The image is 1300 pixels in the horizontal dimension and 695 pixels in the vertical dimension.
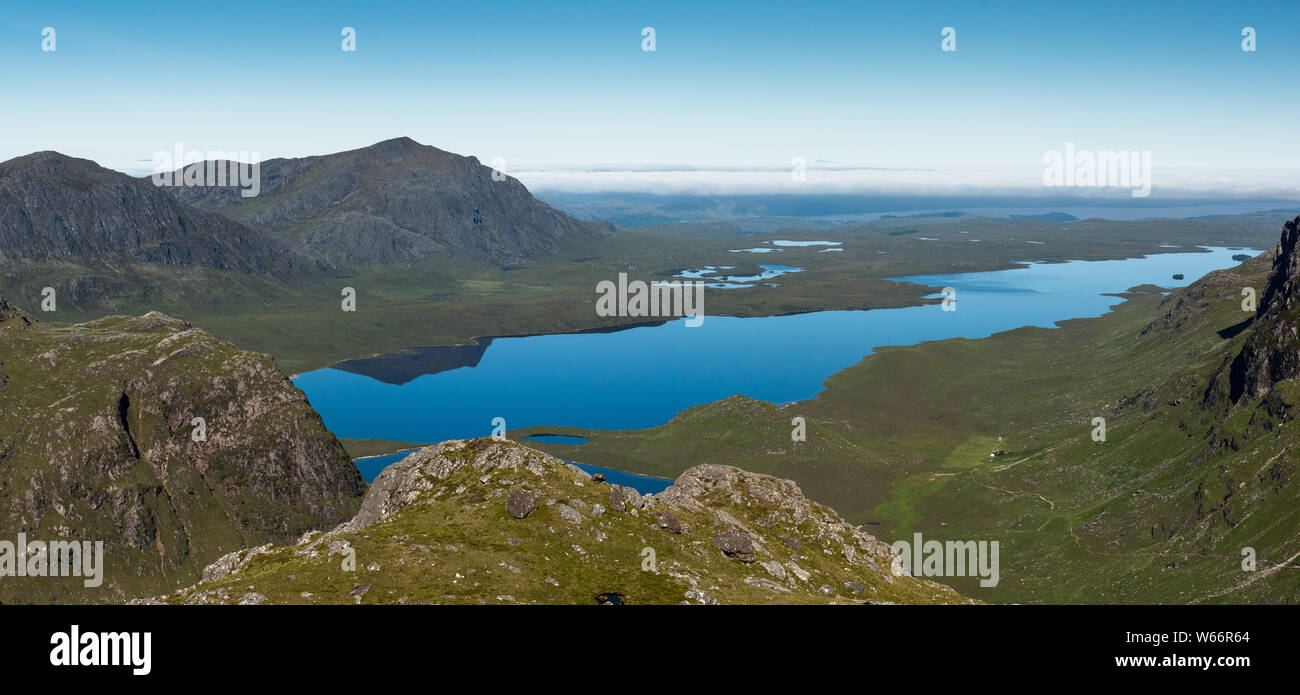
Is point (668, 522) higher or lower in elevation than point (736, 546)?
higher

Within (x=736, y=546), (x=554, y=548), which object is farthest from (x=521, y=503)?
(x=736, y=546)

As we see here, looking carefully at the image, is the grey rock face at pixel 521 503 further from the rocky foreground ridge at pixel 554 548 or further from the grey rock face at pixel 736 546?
the grey rock face at pixel 736 546

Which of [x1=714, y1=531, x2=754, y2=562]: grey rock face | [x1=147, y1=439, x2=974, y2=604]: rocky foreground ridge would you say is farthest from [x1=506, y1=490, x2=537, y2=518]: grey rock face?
[x1=714, y1=531, x2=754, y2=562]: grey rock face

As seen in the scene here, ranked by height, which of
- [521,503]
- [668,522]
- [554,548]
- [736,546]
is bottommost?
[736,546]

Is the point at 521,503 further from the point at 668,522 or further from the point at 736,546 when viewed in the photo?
the point at 736,546

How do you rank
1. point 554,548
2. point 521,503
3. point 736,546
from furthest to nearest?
point 736,546
point 521,503
point 554,548

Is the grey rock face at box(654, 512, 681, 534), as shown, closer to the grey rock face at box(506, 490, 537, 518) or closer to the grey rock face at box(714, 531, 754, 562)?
the grey rock face at box(714, 531, 754, 562)

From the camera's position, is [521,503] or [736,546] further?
[736,546]
